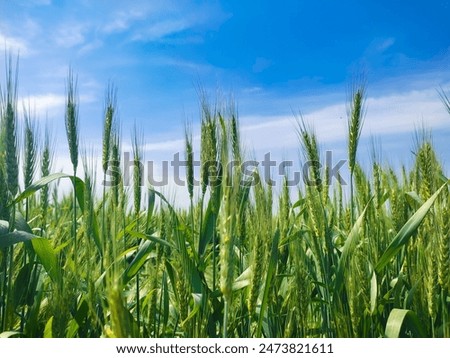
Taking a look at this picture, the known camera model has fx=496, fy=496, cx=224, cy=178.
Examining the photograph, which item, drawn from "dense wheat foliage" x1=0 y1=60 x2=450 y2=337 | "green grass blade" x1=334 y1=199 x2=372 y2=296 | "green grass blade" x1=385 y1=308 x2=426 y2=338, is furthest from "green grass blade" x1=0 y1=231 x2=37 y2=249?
"green grass blade" x1=385 y1=308 x2=426 y2=338

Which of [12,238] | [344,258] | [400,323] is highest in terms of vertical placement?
[12,238]

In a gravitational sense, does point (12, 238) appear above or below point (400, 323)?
above

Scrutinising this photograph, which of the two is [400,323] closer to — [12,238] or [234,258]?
[234,258]

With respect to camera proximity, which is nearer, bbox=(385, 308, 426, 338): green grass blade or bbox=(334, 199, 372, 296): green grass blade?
bbox=(385, 308, 426, 338): green grass blade

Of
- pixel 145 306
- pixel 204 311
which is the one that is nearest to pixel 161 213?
pixel 145 306

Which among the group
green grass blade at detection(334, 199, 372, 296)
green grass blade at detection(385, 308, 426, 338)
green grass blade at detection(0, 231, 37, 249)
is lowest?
green grass blade at detection(385, 308, 426, 338)

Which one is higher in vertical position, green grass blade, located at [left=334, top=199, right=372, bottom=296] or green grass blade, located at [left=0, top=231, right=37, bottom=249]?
green grass blade, located at [left=0, top=231, right=37, bottom=249]

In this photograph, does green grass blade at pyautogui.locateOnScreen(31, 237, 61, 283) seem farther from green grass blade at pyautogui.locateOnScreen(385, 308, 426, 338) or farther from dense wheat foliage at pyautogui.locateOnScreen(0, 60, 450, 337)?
green grass blade at pyautogui.locateOnScreen(385, 308, 426, 338)

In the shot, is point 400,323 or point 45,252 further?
point 45,252

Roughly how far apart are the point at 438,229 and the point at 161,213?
4.28ft

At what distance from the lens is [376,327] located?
2094 mm

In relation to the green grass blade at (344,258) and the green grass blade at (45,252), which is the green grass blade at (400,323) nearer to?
the green grass blade at (344,258)

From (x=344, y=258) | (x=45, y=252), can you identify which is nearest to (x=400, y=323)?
(x=344, y=258)
